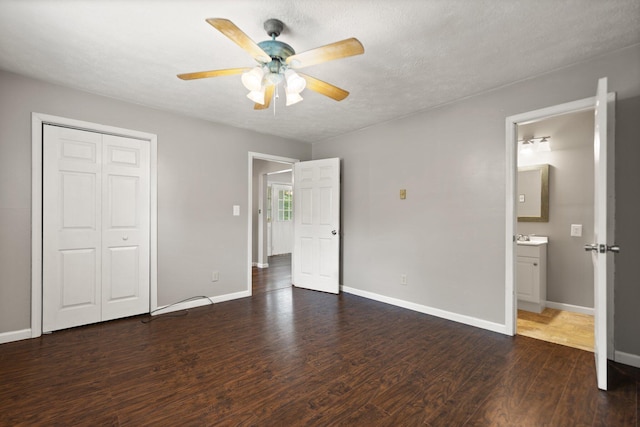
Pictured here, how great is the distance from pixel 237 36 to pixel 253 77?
0.38 m

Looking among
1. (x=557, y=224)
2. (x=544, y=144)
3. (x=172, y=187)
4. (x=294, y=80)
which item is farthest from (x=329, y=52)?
(x=557, y=224)

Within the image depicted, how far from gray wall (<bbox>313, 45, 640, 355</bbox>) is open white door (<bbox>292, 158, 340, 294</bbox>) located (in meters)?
0.23

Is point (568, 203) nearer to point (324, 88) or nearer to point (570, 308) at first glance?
point (570, 308)

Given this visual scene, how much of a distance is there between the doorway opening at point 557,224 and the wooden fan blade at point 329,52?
2.76 meters

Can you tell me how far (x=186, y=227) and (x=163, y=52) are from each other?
2.08 meters

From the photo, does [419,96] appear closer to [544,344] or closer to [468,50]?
[468,50]

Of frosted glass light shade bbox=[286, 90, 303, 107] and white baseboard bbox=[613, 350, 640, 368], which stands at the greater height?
frosted glass light shade bbox=[286, 90, 303, 107]

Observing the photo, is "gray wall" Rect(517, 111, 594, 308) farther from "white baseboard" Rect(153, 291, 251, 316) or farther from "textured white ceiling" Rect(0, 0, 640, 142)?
"white baseboard" Rect(153, 291, 251, 316)

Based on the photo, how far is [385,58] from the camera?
7.86 feet

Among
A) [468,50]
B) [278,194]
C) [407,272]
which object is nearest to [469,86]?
[468,50]

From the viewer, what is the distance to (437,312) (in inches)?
135

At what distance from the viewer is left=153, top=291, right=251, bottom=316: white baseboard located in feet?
11.6

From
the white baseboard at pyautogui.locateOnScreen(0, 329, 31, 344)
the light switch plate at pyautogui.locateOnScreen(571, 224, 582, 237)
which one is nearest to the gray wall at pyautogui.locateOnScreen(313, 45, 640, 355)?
the light switch plate at pyautogui.locateOnScreen(571, 224, 582, 237)

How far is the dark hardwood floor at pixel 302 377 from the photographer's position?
1.76 metres
